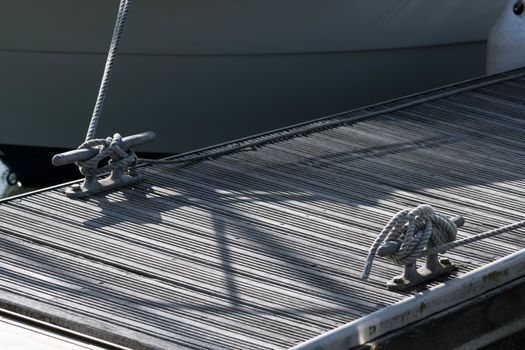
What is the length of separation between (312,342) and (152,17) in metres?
3.59

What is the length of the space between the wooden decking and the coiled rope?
151mm

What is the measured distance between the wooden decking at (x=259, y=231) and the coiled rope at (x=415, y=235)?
0.15 meters

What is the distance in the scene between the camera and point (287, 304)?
11.5 feet

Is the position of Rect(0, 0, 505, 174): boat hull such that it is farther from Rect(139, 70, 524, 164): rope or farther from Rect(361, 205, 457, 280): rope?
Rect(361, 205, 457, 280): rope

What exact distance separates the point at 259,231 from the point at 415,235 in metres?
0.84

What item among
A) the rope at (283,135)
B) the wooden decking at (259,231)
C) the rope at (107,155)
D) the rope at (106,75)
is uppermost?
the rope at (106,75)


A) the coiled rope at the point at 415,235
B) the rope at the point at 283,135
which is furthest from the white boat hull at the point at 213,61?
the coiled rope at the point at 415,235

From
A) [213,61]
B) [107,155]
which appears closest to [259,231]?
[107,155]

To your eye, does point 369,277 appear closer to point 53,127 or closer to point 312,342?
point 312,342

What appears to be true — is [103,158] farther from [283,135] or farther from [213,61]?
[213,61]

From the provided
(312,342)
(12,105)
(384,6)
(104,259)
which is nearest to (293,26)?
(384,6)

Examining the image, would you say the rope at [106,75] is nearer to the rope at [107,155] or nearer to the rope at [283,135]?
the rope at [107,155]

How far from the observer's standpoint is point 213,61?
6586 millimetres

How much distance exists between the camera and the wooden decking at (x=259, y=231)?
135 inches
